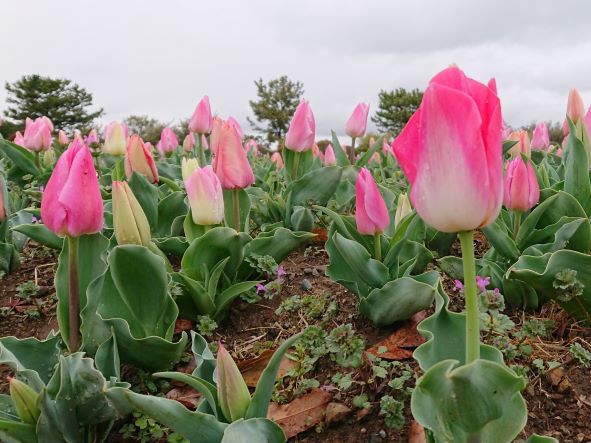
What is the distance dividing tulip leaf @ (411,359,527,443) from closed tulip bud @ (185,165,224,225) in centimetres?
115

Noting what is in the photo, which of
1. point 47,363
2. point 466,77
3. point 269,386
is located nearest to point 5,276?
point 47,363

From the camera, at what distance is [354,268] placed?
1.84 metres

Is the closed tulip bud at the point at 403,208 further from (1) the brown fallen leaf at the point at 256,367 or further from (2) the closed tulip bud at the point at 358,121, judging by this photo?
(2) the closed tulip bud at the point at 358,121

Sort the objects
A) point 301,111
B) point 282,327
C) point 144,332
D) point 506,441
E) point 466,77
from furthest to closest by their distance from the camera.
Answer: point 301,111, point 282,327, point 144,332, point 506,441, point 466,77

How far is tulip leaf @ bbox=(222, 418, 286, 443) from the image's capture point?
47.8 inches

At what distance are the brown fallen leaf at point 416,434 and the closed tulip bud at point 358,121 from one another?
2.60m

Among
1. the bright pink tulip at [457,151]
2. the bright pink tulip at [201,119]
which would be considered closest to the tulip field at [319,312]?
the bright pink tulip at [457,151]

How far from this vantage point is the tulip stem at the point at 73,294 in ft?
5.45

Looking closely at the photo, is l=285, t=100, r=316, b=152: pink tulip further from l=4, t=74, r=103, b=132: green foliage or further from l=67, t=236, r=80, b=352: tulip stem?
l=4, t=74, r=103, b=132: green foliage

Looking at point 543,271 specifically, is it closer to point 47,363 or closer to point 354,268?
point 354,268

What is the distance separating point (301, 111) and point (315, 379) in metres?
1.48

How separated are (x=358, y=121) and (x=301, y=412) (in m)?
2.53

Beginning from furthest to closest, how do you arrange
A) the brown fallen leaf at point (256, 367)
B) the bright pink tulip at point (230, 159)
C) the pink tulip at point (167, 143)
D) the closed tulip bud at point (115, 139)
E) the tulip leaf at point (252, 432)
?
the pink tulip at point (167, 143) < the closed tulip bud at point (115, 139) < the bright pink tulip at point (230, 159) < the brown fallen leaf at point (256, 367) < the tulip leaf at point (252, 432)

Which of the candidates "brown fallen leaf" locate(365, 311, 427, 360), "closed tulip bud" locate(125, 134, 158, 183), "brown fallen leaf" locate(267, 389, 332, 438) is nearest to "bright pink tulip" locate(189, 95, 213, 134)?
"closed tulip bud" locate(125, 134, 158, 183)
